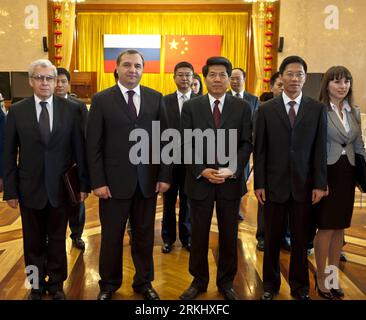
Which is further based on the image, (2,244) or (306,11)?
(306,11)

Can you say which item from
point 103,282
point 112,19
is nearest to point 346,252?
point 103,282

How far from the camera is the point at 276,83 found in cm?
420

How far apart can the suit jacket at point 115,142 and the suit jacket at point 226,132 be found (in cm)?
27

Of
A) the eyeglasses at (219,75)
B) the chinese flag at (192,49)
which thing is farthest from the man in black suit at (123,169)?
the chinese flag at (192,49)

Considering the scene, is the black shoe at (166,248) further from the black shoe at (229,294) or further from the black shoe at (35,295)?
the black shoe at (35,295)

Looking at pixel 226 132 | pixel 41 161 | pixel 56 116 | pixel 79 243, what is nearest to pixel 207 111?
pixel 226 132

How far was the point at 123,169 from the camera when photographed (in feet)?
8.86

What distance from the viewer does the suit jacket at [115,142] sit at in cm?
265

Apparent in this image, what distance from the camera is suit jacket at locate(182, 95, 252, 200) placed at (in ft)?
9.16

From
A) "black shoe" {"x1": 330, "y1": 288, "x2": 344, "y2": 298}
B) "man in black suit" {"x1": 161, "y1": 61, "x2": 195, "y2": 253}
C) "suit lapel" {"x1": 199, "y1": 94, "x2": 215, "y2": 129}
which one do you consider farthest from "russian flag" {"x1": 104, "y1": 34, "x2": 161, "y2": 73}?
"black shoe" {"x1": 330, "y1": 288, "x2": 344, "y2": 298}

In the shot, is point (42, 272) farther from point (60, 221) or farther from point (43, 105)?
point (43, 105)

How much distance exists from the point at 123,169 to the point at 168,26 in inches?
499

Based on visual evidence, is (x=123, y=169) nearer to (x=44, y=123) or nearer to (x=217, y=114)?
(x=44, y=123)

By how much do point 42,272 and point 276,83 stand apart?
276cm
